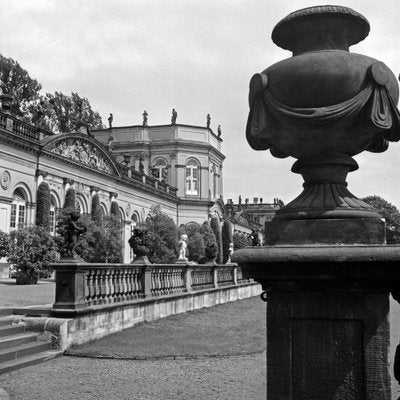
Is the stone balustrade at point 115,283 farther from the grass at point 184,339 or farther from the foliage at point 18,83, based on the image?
the foliage at point 18,83

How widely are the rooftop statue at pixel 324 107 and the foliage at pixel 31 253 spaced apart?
20.7 m

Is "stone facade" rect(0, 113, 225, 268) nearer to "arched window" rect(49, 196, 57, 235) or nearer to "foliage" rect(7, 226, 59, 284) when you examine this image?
"arched window" rect(49, 196, 57, 235)

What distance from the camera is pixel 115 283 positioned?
38.2ft

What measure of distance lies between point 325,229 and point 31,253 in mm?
21016

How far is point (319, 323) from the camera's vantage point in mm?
3369

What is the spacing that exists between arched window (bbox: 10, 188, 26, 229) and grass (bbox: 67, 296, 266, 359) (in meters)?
17.4

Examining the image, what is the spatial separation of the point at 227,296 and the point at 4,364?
14861mm

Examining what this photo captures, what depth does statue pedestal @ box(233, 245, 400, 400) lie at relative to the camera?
321 centimetres

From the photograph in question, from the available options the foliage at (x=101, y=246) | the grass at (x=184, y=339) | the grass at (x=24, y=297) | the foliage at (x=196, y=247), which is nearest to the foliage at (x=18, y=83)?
the foliage at (x=196, y=247)

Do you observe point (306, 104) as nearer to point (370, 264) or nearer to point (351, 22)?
point (351, 22)

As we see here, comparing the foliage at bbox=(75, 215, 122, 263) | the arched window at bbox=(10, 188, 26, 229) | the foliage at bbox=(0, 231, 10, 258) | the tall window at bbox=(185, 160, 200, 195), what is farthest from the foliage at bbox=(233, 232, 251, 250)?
the foliage at bbox=(0, 231, 10, 258)

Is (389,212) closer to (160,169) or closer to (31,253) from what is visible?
(160,169)

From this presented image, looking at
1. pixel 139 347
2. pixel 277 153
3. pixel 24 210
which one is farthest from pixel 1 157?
pixel 277 153

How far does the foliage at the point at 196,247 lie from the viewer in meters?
45.8
